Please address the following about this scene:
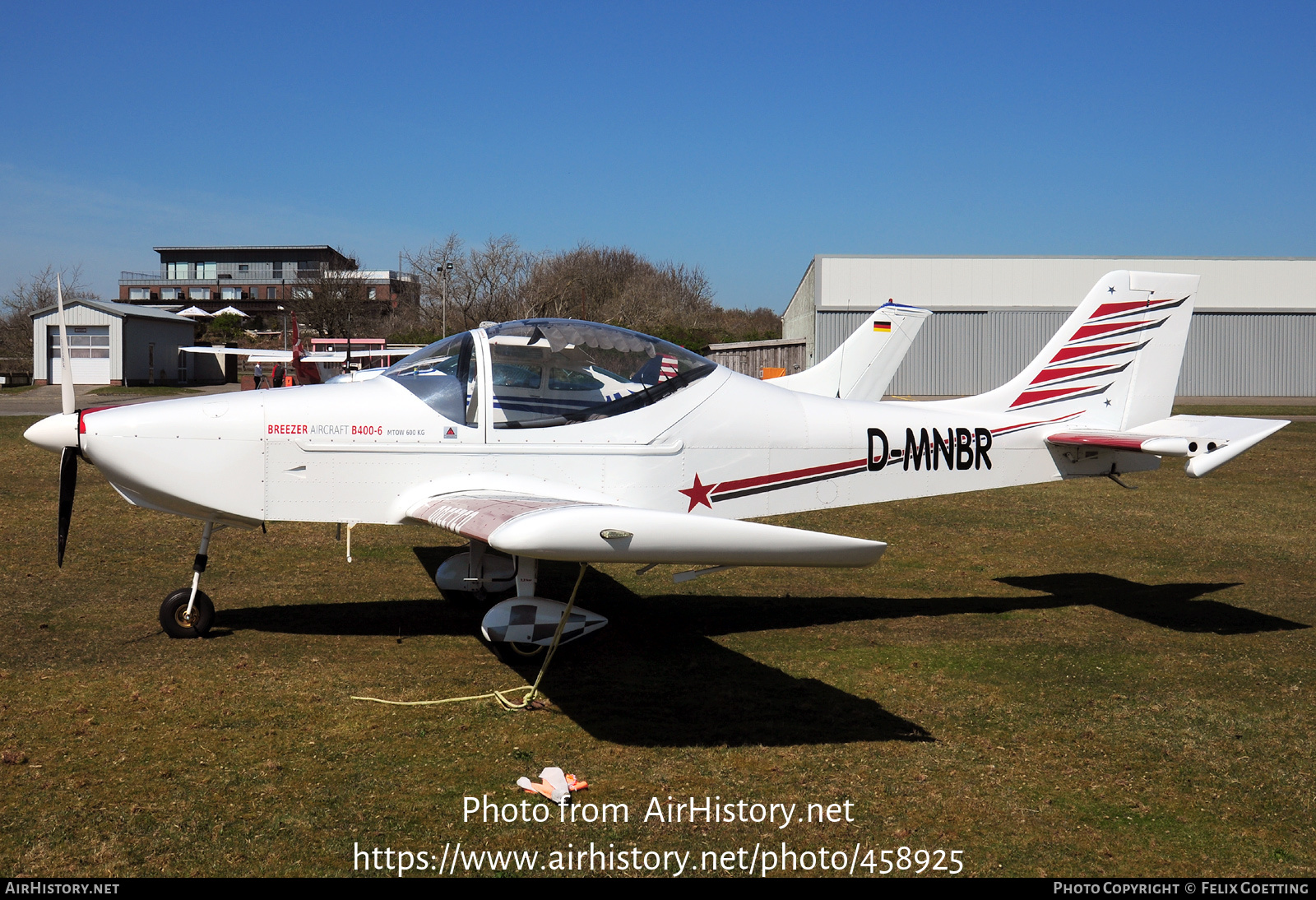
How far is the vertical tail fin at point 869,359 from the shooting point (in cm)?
1467

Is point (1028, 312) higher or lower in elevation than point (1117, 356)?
higher

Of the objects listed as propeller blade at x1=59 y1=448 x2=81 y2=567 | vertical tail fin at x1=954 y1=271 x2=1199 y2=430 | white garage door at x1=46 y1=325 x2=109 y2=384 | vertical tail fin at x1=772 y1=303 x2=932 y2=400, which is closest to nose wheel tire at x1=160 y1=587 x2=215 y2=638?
propeller blade at x1=59 y1=448 x2=81 y2=567

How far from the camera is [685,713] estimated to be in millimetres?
5277

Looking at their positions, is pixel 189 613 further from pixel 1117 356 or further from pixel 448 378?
pixel 1117 356

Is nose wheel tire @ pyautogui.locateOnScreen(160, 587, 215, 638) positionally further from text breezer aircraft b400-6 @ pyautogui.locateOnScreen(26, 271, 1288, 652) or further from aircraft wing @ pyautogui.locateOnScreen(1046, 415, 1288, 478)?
aircraft wing @ pyautogui.locateOnScreen(1046, 415, 1288, 478)

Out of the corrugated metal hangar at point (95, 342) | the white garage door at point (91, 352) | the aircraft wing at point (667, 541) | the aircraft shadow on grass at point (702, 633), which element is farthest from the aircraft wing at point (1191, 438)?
the white garage door at point (91, 352)

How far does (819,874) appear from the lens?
3607 mm

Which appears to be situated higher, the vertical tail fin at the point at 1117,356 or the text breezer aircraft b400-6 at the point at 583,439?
the vertical tail fin at the point at 1117,356

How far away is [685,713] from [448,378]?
2.74 m

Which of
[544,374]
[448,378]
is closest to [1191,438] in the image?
[544,374]

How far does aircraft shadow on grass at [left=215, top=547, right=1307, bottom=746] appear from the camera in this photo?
5102 millimetres

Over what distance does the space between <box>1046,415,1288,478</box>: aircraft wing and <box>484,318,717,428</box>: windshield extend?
3.24m

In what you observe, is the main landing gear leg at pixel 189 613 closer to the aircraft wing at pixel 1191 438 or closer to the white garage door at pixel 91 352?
the aircraft wing at pixel 1191 438

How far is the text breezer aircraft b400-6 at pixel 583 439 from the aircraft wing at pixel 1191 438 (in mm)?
24
